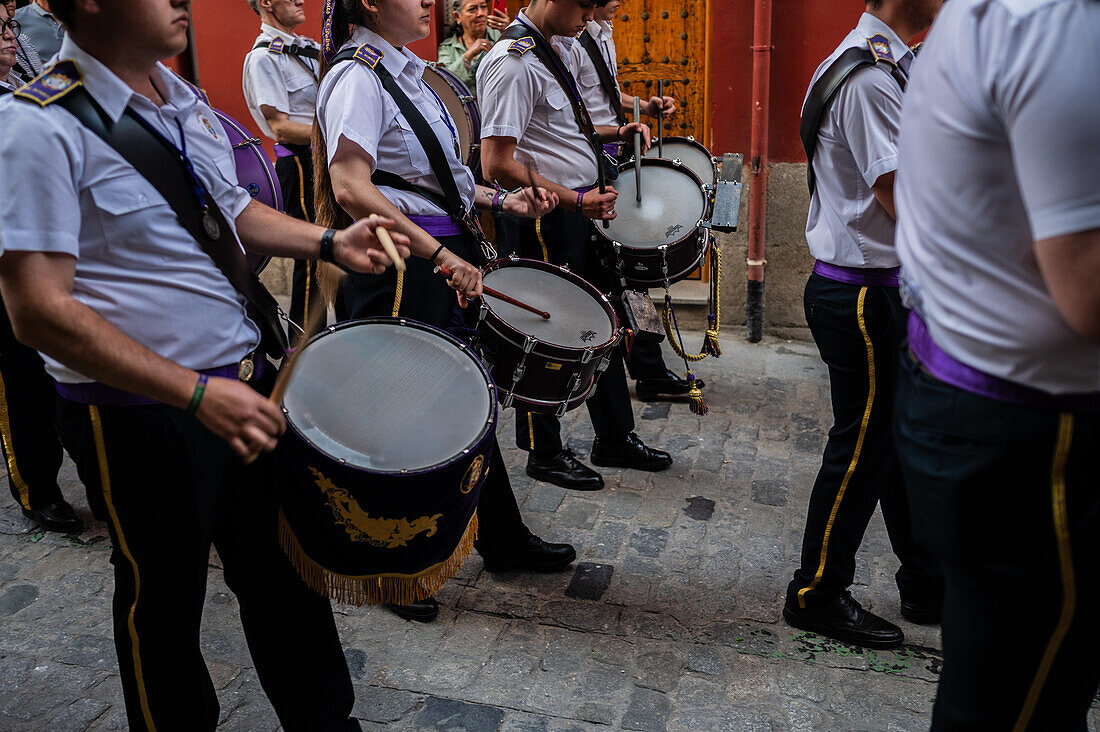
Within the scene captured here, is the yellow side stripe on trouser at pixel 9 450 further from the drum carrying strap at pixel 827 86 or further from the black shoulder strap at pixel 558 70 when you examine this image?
the drum carrying strap at pixel 827 86

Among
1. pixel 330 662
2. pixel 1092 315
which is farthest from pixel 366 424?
pixel 1092 315

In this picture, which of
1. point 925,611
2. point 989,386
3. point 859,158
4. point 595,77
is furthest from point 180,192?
point 595,77

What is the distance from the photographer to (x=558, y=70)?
3.80m

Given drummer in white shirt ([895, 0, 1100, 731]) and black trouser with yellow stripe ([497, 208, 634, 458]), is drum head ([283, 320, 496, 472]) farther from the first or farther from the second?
black trouser with yellow stripe ([497, 208, 634, 458])

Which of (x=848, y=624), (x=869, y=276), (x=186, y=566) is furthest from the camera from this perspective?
(x=848, y=624)

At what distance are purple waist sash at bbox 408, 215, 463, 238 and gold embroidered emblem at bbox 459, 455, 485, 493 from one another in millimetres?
996

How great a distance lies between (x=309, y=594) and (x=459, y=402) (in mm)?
545

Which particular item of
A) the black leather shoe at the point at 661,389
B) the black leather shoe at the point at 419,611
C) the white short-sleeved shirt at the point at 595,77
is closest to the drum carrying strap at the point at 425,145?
the black leather shoe at the point at 419,611

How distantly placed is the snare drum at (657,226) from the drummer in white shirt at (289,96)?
1.78 meters

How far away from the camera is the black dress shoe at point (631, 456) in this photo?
4.08 meters

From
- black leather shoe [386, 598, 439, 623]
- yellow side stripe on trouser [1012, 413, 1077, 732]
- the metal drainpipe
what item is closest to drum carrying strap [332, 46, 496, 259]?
black leather shoe [386, 598, 439, 623]

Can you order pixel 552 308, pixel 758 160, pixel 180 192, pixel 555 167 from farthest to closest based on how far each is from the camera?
pixel 758 160 < pixel 555 167 < pixel 552 308 < pixel 180 192

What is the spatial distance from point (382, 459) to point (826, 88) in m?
1.58

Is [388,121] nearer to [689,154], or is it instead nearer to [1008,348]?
[1008,348]
